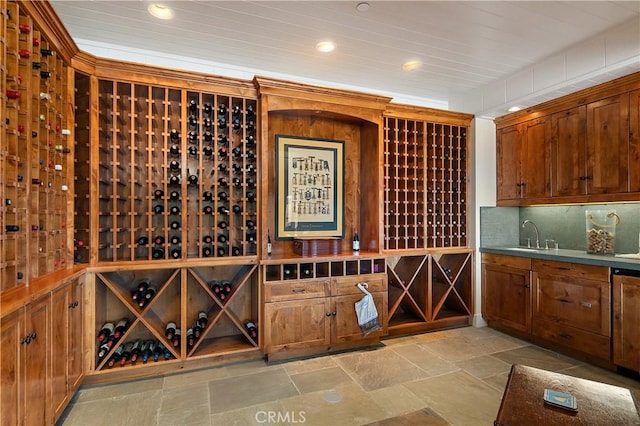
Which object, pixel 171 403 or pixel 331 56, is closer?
pixel 171 403

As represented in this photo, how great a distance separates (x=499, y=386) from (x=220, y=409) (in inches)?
84.5

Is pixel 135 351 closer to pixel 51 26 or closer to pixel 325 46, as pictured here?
pixel 51 26

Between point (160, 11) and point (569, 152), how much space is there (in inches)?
154

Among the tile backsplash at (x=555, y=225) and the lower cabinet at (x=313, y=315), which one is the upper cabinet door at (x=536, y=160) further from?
the lower cabinet at (x=313, y=315)

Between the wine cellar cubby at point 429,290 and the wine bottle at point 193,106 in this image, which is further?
the wine cellar cubby at point 429,290

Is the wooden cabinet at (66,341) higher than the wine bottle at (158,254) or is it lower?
lower

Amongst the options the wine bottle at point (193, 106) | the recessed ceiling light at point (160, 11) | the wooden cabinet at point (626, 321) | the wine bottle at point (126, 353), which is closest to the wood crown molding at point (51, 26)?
the recessed ceiling light at point (160, 11)

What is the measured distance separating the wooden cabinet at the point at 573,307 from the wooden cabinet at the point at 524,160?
0.85m

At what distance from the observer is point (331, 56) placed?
10.5 ft

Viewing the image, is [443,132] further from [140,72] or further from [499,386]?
[140,72]

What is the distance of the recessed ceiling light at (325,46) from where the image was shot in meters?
2.92

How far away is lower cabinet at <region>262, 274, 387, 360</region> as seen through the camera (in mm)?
3055

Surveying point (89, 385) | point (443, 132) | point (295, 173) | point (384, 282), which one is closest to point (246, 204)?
point (295, 173)

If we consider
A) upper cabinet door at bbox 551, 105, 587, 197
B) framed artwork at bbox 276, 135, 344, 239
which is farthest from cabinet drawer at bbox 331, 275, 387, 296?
upper cabinet door at bbox 551, 105, 587, 197
